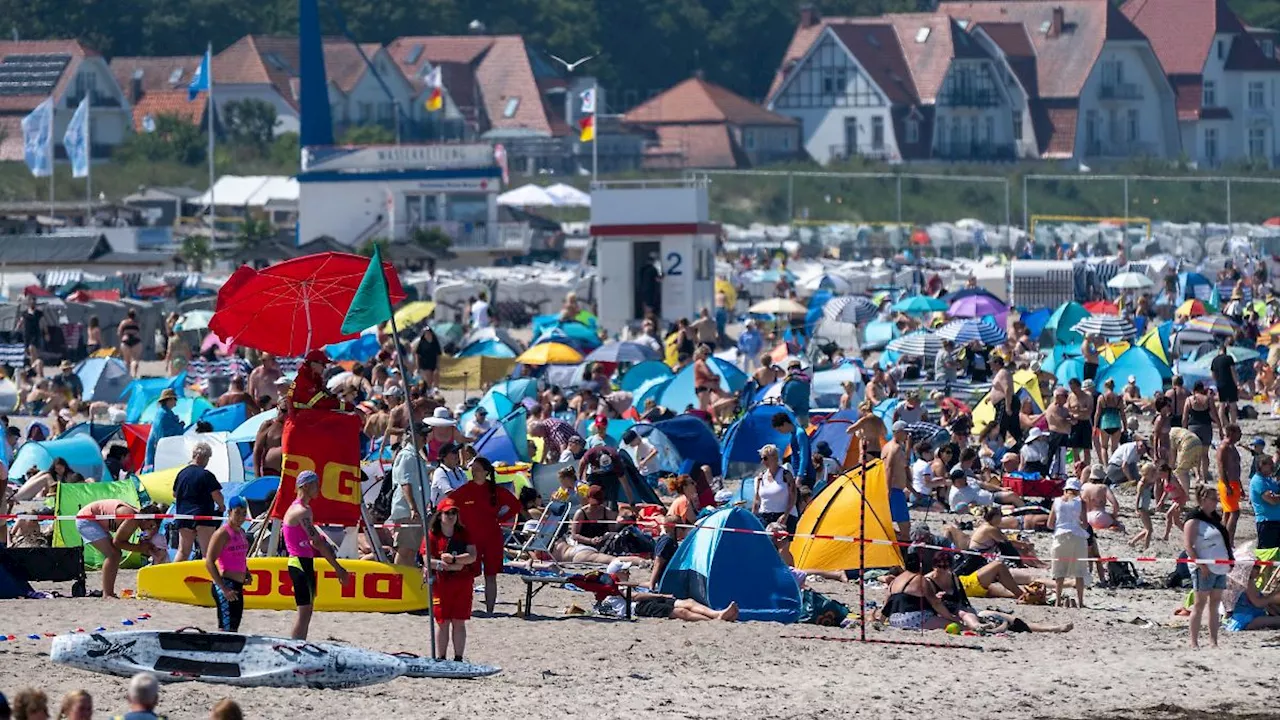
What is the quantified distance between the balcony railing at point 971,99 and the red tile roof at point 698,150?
9464mm

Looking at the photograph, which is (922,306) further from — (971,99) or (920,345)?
(971,99)

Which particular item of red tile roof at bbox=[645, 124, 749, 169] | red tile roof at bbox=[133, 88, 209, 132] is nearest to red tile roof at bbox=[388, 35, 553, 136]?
red tile roof at bbox=[645, 124, 749, 169]

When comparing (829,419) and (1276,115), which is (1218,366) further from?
(1276,115)

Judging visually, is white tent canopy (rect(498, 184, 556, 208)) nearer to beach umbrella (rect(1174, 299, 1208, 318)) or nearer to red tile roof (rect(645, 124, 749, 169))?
red tile roof (rect(645, 124, 749, 169))

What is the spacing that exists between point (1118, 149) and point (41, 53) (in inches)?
1546

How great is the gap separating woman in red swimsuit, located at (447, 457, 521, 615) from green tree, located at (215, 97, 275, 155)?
6415 centimetres

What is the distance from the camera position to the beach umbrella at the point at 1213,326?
84.7 ft

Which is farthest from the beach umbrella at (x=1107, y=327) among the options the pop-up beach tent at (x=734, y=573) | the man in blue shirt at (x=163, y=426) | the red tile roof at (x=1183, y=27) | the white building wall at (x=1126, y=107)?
the red tile roof at (x=1183, y=27)

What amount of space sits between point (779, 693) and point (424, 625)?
2121 millimetres

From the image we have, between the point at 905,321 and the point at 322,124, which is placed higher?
the point at 322,124

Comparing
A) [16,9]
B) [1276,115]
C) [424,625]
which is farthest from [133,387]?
[1276,115]

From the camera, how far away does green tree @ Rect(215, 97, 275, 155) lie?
75.1 metres

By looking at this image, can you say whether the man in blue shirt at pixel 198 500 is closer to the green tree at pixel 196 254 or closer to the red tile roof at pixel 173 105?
the green tree at pixel 196 254

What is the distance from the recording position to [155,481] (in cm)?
1452
